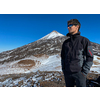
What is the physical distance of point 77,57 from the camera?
7.31 ft

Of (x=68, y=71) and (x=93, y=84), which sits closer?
(x=68, y=71)

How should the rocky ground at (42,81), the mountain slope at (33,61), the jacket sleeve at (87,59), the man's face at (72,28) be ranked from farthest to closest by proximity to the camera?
the mountain slope at (33,61) < the rocky ground at (42,81) < the man's face at (72,28) < the jacket sleeve at (87,59)

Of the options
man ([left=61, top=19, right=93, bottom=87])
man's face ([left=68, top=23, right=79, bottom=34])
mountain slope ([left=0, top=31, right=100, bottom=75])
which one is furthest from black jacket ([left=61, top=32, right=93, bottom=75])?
mountain slope ([left=0, top=31, right=100, bottom=75])

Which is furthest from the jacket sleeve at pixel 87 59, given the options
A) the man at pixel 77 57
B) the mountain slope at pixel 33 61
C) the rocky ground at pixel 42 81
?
the mountain slope at pixel 33 61

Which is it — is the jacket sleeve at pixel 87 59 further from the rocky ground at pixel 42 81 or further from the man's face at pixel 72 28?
the rocky ground at pixel 42 81

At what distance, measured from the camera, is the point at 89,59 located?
7.11ft

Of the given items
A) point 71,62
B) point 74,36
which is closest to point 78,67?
point 71,62

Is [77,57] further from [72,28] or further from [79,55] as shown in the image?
[72,28]

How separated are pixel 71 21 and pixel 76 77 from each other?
1777mm

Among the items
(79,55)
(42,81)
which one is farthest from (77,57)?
(42,81)

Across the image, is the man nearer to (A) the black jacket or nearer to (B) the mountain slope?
(A) the black jacket

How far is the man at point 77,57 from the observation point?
218 centimetres

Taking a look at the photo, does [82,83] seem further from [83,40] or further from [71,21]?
[71,21]

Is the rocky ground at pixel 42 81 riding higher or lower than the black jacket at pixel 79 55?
lower
